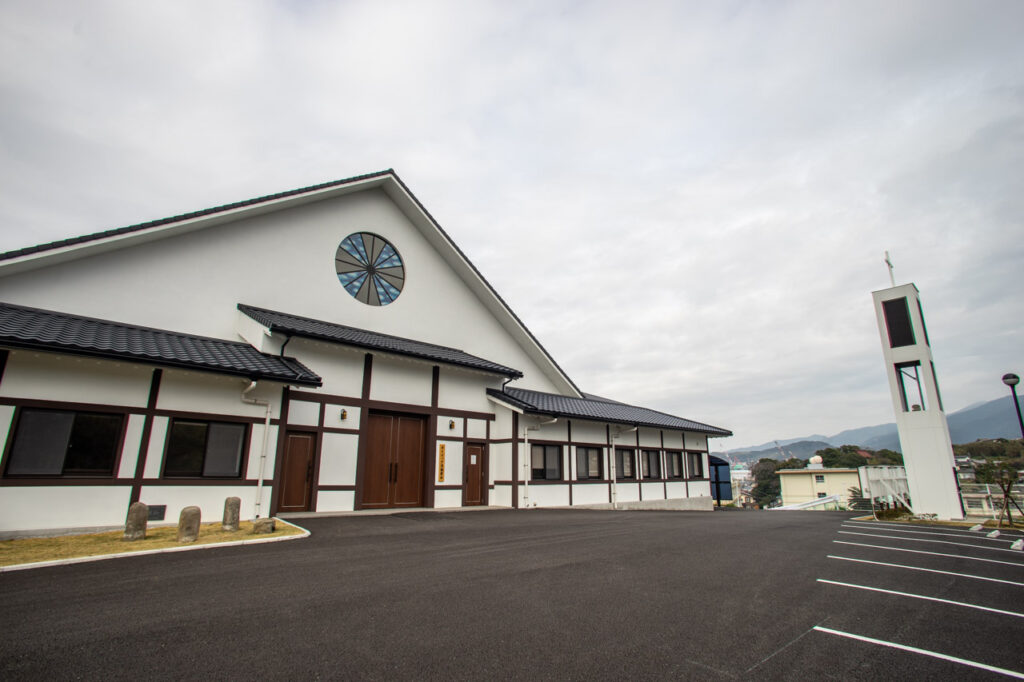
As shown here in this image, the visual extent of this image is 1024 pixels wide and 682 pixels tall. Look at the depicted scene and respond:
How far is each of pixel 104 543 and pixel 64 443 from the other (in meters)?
2.74

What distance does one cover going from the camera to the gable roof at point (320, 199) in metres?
10.3

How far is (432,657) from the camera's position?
139 inches

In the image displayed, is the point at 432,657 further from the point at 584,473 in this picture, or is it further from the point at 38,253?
the point at 584,473

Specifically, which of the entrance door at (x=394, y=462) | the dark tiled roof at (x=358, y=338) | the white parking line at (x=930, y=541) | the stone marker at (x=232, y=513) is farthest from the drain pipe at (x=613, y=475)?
the stone marker at (x=232, y=513)

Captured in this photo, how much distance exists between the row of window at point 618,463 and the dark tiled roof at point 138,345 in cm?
898

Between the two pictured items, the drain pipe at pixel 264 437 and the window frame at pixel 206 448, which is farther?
the drain pipe at pixel 264 437

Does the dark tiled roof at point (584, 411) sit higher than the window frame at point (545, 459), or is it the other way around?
the dark tiled roof at point (584, 411)

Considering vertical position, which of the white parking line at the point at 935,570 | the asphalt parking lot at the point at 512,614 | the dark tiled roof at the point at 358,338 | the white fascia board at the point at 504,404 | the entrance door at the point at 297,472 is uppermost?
the dark tiled roof at the point at 358,338

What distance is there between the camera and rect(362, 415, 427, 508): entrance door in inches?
552

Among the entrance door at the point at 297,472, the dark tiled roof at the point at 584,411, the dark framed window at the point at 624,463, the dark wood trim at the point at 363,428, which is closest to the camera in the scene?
the entrance door at the point at 297,472

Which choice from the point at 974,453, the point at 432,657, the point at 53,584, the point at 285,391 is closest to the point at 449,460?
the point at 285,391

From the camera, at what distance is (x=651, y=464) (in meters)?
22.4

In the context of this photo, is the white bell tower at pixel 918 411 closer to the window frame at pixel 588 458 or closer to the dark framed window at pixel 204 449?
the window frame at pixel 588 458

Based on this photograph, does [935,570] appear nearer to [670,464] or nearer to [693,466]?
[670,464]
